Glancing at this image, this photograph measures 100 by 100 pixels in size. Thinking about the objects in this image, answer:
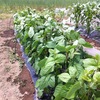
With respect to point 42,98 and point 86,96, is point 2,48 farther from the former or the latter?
point 86,96

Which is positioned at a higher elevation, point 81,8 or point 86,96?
point 81,8

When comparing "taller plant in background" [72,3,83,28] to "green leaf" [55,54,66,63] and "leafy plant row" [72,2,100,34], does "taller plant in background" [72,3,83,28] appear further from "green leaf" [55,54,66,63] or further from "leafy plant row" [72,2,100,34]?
"green leaf" [55,54,66,63]

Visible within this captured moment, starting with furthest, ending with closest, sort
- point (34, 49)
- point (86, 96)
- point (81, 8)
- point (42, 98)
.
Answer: point (81, 8) < point (34, 49) < point (42, 98) < point (86, 96)

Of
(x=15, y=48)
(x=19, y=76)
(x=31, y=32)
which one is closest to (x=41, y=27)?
(x=31, y=32)

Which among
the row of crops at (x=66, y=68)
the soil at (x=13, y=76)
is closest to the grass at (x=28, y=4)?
the soil at (x=13, y=76)

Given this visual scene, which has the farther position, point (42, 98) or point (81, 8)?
point (81, 8)

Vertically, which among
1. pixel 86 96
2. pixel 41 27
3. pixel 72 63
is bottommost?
pixel 86 96

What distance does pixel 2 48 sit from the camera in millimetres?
4672

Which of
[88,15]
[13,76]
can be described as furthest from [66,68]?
[88,15]

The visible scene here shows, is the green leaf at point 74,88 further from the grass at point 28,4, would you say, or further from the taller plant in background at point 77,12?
the grass at point 28,4

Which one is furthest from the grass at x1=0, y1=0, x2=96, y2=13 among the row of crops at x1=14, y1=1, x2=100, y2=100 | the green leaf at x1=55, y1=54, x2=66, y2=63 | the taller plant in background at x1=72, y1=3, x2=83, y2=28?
the green leaf at x1=55, y1=54, x2=66, y2=63

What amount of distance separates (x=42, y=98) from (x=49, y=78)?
1.97 feet

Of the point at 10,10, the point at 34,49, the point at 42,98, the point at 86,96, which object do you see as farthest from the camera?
the point at 10,10

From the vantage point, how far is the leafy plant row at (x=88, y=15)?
5232 mm
